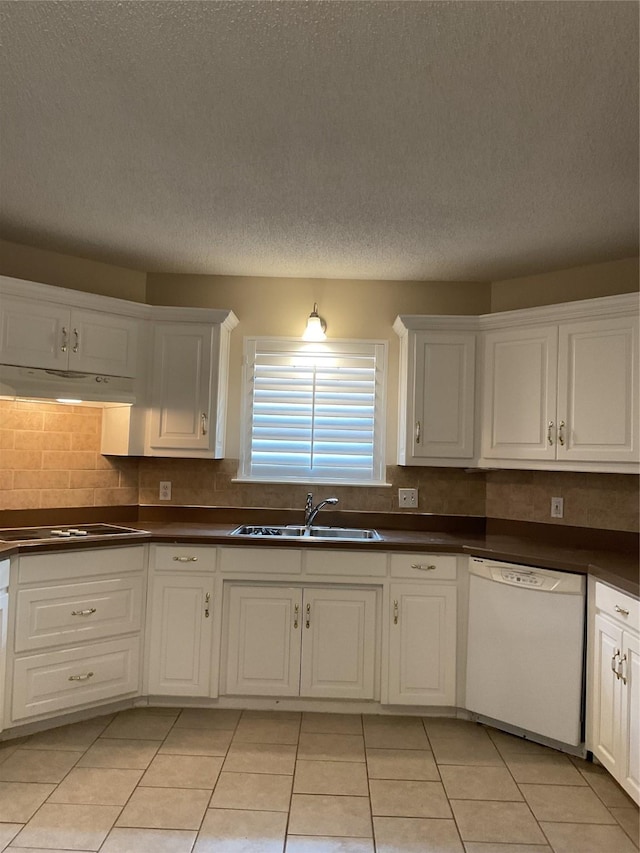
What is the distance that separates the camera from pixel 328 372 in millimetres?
4035

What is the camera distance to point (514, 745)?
2.98 meters

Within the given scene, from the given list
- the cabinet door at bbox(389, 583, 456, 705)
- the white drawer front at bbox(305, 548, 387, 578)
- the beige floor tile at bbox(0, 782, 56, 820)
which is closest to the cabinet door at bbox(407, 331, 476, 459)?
the white drawer front at bbox(305, 548, 387, 578)

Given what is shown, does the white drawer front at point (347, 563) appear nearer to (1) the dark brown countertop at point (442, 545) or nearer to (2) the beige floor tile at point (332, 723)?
(1) the dark brown countertop at point (442, 545)

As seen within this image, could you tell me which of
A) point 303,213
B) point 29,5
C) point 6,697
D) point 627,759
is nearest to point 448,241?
point 303,213

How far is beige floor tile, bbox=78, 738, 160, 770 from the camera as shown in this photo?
2.70 m

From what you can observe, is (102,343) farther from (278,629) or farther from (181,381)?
(278,629)

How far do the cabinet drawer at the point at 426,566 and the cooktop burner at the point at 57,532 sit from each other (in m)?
1.36

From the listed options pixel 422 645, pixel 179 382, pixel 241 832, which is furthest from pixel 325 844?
pixel 179 382

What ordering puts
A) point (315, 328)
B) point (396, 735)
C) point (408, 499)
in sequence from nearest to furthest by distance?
Result: point (396, 735) → point (315, 328) → point (408, 499)

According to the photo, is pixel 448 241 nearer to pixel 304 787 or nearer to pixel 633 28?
pixel 633 28

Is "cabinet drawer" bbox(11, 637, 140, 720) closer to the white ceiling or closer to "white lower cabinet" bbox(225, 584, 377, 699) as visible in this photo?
"white lower cabinet" bbox(225, 584, 377, 699)

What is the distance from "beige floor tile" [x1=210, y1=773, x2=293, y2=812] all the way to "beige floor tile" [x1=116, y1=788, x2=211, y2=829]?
2.5 inches

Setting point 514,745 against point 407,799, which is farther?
point 514,745

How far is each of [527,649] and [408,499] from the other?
1.18m
